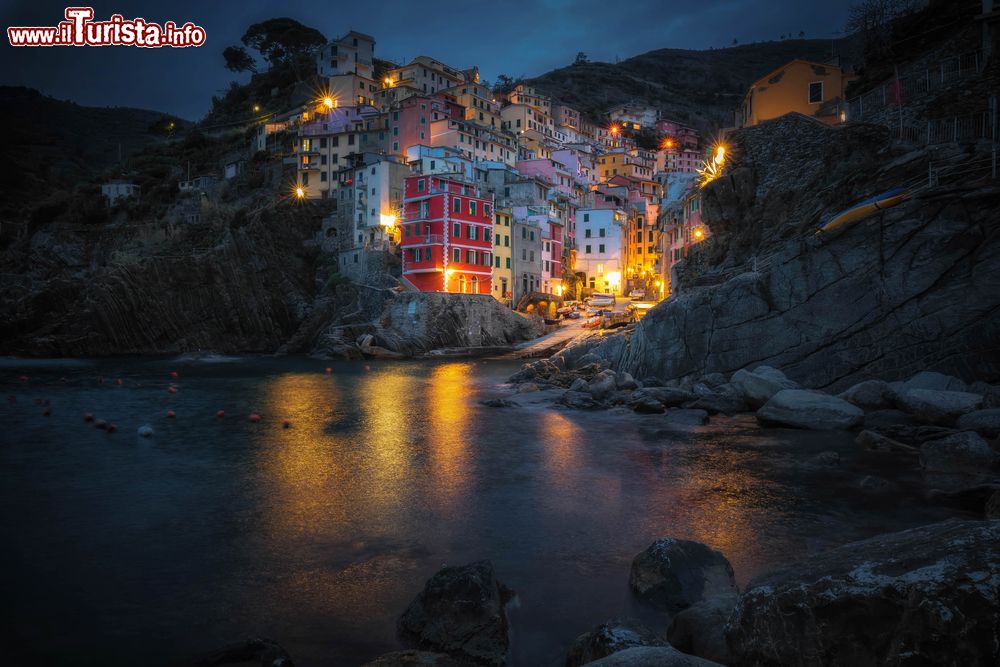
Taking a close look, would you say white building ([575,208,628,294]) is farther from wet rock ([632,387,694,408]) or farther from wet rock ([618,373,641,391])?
wet rock ([632,387,694,408])

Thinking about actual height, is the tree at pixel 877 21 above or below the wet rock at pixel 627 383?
above

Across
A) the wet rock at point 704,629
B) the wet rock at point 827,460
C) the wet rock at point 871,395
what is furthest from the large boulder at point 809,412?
the wet rock at point 704,629

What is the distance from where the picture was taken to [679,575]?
7.66m

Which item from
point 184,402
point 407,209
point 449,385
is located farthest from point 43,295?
point 449,385

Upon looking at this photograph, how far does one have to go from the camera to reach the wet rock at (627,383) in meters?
26.9

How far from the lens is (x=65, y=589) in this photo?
836 cm

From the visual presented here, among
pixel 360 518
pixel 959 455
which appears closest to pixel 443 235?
pixel 360 518

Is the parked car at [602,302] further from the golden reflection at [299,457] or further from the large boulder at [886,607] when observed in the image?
the large boulder at [886,607]

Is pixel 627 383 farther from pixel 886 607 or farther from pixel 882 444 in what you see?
pixel 886 607

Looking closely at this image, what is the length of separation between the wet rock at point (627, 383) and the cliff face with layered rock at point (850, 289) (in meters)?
1.11

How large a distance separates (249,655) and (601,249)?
7696 cm

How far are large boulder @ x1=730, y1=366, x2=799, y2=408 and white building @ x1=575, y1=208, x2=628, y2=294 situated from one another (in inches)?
2235

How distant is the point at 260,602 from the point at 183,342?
62.4 meters

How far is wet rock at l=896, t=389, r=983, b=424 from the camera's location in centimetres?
1636
